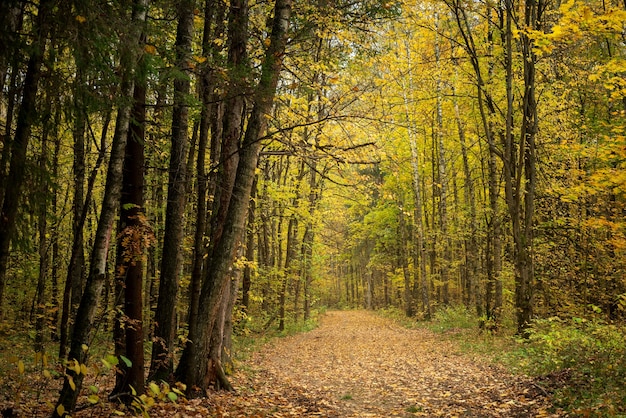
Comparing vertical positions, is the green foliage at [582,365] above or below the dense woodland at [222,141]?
below

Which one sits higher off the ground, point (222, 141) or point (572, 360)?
point (222, 141)

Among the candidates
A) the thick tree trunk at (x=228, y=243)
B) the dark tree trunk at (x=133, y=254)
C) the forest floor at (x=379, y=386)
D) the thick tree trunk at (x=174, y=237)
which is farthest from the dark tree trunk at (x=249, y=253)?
the dark tree trunk at (x=133, y=254)

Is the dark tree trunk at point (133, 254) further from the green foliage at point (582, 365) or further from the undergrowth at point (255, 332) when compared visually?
the green foliage at point (582, 365)

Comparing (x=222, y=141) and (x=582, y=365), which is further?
(x=222, y=141)

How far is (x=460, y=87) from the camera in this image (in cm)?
1755

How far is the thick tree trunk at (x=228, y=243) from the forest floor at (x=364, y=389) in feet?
1.95

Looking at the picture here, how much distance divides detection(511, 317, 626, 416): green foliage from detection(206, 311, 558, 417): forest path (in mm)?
430

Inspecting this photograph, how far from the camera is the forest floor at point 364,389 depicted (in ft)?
20.9

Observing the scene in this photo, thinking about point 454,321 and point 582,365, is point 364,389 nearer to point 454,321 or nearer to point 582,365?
point 582,365

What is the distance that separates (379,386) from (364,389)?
15.4 inches

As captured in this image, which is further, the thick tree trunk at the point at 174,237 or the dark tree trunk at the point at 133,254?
the thick tree trunk at the point at 174,237

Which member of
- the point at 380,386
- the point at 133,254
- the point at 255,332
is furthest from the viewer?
the point at 255,332

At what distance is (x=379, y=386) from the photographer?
886 centimetres

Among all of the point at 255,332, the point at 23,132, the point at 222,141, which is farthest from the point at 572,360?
the point at 255,332
